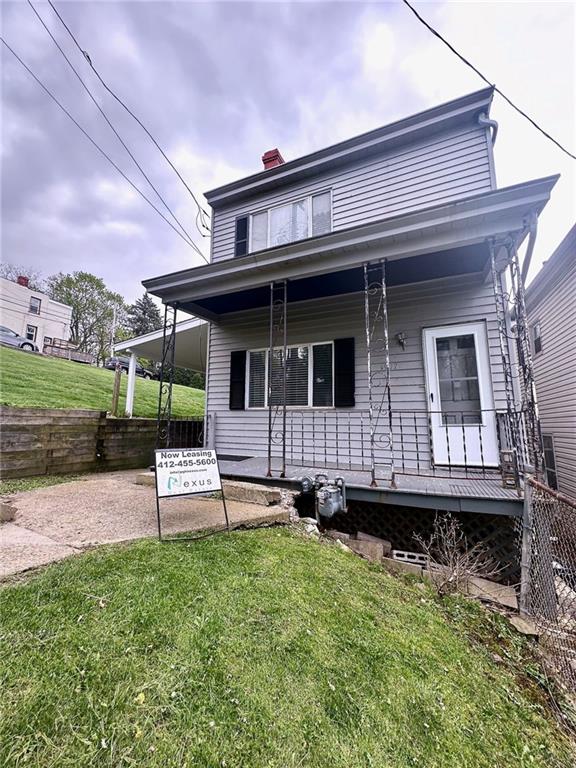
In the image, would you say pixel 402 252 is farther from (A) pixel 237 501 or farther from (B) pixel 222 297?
(A) pixel 237 501

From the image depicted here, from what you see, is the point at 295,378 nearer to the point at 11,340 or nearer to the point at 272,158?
the point at 272,158

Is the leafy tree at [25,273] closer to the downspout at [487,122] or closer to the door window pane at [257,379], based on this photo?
the door window pane at [257,379]

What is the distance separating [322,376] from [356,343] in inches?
33.4

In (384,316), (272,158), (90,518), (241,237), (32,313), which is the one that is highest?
(32,313)

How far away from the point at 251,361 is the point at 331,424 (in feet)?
7.12

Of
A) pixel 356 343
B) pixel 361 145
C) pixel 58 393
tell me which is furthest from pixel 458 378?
pixel 58 393

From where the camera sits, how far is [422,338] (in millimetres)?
5316

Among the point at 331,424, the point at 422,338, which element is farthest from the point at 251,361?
the point at 422,338

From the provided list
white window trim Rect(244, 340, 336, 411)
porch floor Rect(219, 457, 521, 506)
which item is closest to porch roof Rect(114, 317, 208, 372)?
white window trim Rect(244, 340, 336, 411)

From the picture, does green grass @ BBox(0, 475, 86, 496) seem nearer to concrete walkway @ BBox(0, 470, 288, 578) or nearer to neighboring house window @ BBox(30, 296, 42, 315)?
concrete walkway @ BBox(0, 470, 288, 578)

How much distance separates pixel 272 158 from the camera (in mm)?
7672

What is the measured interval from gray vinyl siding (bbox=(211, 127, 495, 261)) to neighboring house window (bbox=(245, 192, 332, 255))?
16cm

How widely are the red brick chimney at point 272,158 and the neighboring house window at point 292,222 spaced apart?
1460mm

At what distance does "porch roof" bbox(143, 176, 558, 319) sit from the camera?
3.65 meters
